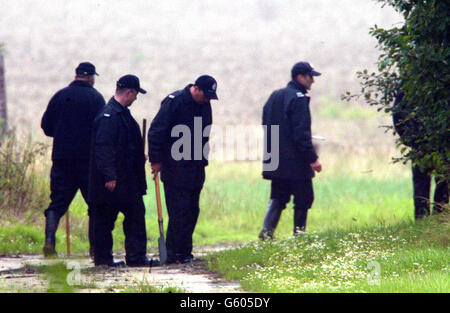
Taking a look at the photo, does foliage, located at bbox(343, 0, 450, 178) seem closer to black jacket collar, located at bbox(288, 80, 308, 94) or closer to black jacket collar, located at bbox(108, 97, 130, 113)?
black jacket collar, located at bbox(288, 80, 308, 94)

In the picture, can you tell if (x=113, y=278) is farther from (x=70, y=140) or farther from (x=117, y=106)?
(x=70, y=140)

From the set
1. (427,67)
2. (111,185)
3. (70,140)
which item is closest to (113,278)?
(111,185)

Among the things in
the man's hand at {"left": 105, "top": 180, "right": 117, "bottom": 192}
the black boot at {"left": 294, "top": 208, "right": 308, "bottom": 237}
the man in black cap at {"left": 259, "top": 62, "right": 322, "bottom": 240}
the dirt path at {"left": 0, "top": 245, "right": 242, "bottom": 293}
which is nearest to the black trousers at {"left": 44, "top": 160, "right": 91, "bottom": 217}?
the dirt path at {"left": 0, "top": 245, "right": 242, "bottom": 293}

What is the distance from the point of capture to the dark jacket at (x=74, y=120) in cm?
1146

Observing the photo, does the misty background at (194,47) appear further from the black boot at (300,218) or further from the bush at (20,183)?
the black boot at (300,218)

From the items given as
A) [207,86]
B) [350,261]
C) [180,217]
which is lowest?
[350,261]

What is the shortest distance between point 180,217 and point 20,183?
3614 millimetres

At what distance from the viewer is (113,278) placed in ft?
30.0

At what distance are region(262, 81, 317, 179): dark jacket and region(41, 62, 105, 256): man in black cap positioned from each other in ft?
7.82

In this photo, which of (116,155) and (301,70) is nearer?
(116,155)

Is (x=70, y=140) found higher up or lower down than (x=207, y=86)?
lower down

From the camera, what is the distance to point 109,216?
10602 millimetres

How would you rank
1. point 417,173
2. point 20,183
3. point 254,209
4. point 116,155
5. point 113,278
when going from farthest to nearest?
point 254,209
point 20,183
point 417,173
point 116,155
point 113,278
